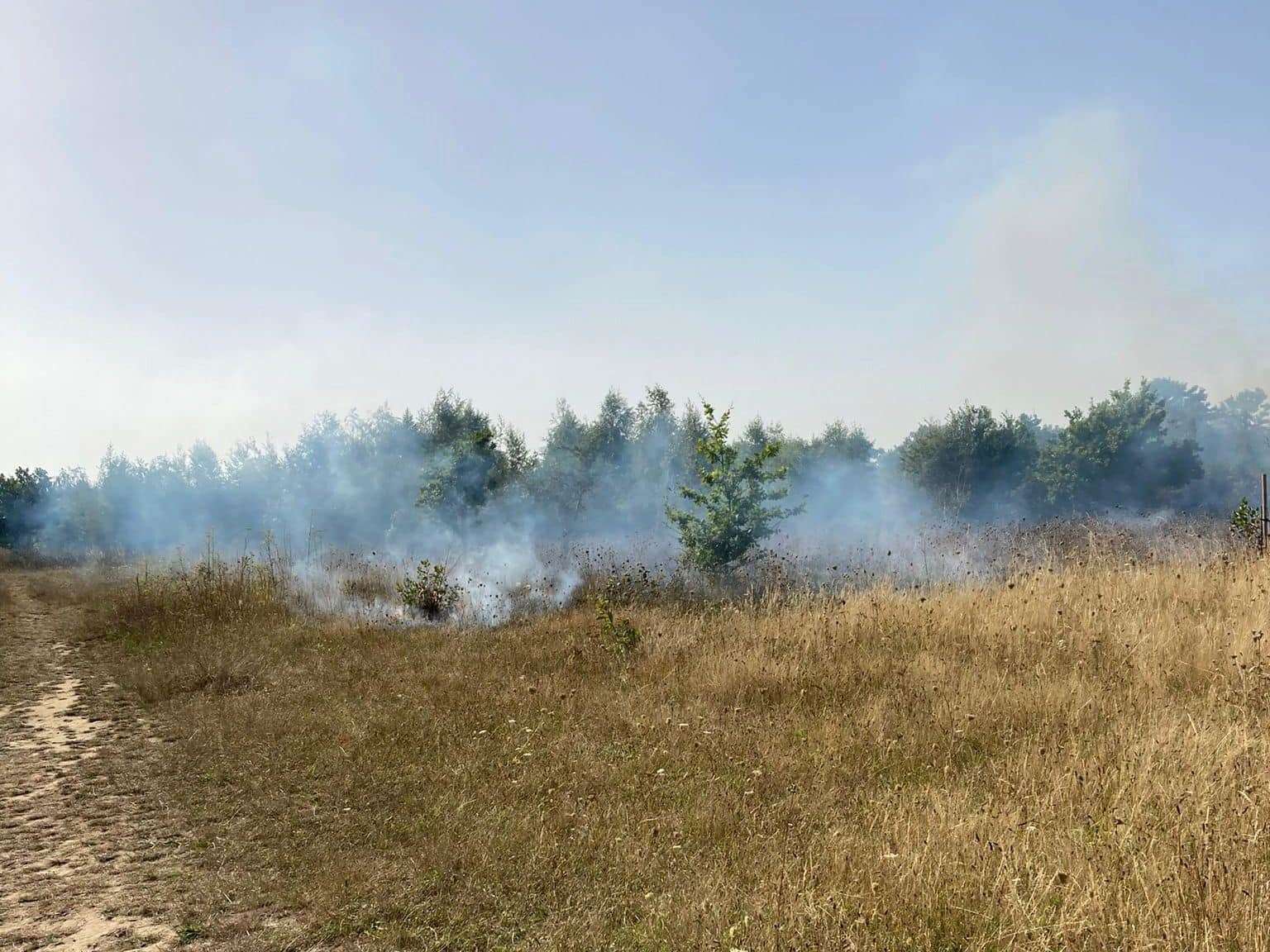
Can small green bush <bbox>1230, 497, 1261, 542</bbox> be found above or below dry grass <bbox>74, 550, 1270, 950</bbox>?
above

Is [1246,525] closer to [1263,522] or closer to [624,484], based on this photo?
[1263,522]

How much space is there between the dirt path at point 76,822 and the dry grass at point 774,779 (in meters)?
0.38

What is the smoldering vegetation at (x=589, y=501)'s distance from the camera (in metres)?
17.7

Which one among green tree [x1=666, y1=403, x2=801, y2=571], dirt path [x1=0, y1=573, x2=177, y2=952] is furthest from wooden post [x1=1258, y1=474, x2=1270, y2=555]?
dirt path [x1=0, y1=573, x2=177, y2=952]

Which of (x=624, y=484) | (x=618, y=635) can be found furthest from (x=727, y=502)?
(x=624, y=484)

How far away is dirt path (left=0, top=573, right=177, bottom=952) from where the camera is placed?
4.04 meters

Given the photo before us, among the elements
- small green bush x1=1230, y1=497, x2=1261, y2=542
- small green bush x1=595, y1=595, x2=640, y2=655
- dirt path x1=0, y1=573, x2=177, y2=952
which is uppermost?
small green bush x1=1230, y1=497, x2=1261, y2=542

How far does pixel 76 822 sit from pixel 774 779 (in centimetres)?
545

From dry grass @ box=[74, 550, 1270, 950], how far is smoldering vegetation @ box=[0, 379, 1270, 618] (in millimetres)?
4333

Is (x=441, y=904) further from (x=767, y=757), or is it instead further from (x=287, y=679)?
(x=287, y=679)

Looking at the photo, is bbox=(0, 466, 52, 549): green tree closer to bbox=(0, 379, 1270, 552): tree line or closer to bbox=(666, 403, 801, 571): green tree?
bbox=(0, 379, 1270, 552): tree line

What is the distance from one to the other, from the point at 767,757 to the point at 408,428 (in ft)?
106

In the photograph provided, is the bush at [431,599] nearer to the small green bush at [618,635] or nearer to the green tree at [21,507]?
the small green bush at [618,635]

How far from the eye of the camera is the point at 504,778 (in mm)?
5934
